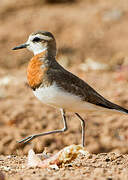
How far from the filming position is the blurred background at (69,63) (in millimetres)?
6676

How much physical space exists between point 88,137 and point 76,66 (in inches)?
141

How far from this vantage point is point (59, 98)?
4.06m

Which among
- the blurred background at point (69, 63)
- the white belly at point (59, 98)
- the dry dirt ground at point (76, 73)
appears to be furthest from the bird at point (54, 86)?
the blurred background at point (69, 63)

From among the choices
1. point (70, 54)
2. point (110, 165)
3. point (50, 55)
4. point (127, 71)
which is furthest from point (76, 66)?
A: point (110, 165)

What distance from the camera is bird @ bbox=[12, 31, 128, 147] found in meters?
4.07

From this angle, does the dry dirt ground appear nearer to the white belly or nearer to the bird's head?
the white belly

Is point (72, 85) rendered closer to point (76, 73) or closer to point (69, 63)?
point (76, 73)

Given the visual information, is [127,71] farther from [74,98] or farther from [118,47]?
[74,98]

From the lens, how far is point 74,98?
417 centimetres

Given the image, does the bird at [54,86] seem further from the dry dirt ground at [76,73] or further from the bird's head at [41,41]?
the dry dirt ground at [76,73]

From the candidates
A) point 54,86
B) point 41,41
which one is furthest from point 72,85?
point 41,41

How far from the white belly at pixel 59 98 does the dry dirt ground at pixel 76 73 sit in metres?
0.36

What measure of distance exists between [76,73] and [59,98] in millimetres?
5322

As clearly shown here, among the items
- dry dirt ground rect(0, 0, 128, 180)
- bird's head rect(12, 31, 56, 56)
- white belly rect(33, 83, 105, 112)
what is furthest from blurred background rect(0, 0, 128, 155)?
bird's head rect(12, 31, 56, 56)
